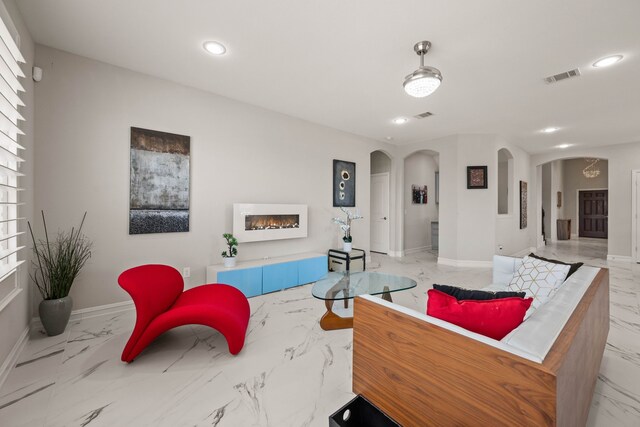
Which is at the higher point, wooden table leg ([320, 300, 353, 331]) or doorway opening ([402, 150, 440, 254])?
doorway opening ([402, 150, 440, 254])

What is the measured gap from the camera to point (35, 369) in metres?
1.92

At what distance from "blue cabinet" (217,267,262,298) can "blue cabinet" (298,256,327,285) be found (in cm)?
69

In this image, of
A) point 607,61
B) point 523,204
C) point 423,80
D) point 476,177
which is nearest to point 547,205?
point 523,204

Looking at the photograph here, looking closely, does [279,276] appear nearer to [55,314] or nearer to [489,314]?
[55,314]

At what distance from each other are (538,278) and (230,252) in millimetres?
3214

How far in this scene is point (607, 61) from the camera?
9.05 ft

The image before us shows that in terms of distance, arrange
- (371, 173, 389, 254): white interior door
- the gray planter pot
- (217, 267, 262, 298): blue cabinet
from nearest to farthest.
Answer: the gray planter pot → (217, 267, 262, 298): blue cabinet → (371, 173, 389, 254): white interior door

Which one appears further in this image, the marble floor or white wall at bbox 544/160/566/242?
white wall at bbox 544/160/566/242

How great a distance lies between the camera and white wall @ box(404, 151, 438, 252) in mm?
6840

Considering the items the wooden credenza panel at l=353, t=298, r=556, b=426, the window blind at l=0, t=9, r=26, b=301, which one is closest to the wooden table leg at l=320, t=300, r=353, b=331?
the wooden credenza panel at l=353, t=298, r=556, b=426

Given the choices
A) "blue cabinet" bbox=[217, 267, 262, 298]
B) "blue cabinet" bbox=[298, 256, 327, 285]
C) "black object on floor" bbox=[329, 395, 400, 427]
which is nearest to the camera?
"black object on floor" bbox=[329, 395, 400, 427]

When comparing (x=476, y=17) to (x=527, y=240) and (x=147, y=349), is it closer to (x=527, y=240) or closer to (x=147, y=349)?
(x=147, y=349)

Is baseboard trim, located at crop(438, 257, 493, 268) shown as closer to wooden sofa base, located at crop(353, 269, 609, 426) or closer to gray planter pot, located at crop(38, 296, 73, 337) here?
wooden sofa base, located at crop(353, 269, 609, 426)

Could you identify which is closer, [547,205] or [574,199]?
[547,205]
